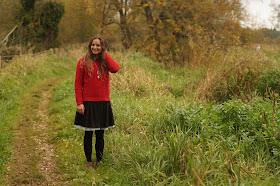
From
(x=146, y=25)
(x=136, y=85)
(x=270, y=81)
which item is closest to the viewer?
(x=270, y=81)

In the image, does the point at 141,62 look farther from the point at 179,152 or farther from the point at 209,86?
the point at 179,152

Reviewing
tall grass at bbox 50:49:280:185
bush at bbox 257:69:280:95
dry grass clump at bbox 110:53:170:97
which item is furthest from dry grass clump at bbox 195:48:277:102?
tall grass at bbox 50:49:280:185

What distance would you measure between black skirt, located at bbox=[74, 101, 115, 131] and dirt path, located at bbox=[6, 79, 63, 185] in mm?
881

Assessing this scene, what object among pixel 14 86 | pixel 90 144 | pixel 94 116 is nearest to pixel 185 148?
pixel 94 116

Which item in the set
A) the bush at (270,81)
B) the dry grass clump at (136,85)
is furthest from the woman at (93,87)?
the bush at (270,81)

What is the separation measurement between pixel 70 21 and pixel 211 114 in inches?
984

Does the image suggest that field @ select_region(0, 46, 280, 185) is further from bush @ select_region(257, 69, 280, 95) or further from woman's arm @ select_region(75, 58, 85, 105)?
woman's arm @ select_region(75, 58, 85, 105)

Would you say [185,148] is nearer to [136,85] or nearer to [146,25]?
[136,85]

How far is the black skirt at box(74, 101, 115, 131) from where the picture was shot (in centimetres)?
365

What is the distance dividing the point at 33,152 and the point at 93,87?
6.32 ft

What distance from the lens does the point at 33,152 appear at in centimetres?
460

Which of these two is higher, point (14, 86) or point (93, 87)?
point (93, 87)

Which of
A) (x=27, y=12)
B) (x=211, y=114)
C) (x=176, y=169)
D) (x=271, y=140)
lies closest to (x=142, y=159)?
(x=176, y=169)

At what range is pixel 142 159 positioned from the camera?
135 inches
